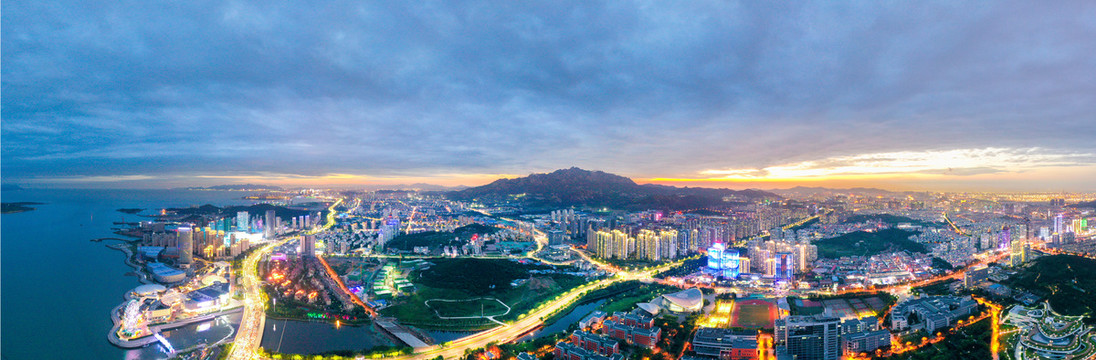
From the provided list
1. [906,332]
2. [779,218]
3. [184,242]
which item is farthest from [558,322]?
[779,218]

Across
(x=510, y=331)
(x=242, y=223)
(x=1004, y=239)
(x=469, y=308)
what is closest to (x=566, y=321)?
(x=510, y=331)

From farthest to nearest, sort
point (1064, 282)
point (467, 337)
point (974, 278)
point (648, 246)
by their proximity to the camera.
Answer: point (648, 246), point (974, 278), point (1064, 282), point (467, 337)

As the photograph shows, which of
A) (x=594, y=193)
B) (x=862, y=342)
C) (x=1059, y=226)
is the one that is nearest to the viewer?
(x=862, y=342)

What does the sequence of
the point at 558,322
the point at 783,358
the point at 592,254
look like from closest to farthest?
the point at 783,358
the point at 558,322
the point at 592,254

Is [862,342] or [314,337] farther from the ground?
[862,342]

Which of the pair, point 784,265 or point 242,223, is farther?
point 242,223

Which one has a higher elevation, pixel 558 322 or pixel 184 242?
pixel 184 242

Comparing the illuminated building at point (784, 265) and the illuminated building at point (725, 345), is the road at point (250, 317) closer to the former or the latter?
the illuminated building at point (725, 345)

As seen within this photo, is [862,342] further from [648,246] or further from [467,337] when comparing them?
[648,246]

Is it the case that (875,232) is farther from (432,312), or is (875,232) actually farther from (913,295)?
(432,312)
